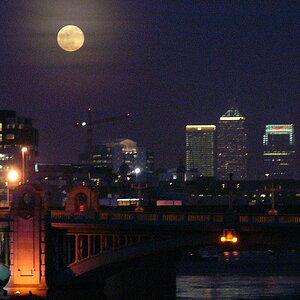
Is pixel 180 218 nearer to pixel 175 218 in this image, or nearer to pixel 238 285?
pixel 175 218

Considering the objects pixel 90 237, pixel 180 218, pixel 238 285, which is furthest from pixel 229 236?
pixel 238 285

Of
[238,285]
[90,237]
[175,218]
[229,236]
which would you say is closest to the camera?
[229,236]

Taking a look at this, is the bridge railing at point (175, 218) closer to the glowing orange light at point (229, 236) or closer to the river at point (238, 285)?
the glowing orange light at point (229, 236)

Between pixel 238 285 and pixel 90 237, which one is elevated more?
pixel 90 237

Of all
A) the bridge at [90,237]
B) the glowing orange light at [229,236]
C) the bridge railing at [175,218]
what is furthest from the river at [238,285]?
the glowing orange light at [229,236]

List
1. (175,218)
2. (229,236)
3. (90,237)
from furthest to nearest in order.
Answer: (90,237) < (175,218) < (229,236)

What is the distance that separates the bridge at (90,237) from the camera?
10181 cm

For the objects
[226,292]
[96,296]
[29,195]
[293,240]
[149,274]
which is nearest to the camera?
[293,240]

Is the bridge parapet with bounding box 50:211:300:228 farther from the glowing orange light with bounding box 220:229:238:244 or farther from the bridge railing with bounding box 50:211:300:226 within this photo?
the glowing orange light with bounding box 220:229:238:244

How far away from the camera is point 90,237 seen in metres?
109

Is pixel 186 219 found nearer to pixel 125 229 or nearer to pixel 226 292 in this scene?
pixel 125 229

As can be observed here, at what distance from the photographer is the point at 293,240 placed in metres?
101

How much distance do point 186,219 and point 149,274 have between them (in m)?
25.0

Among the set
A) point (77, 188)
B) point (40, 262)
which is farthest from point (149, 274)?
point (40, 262)
